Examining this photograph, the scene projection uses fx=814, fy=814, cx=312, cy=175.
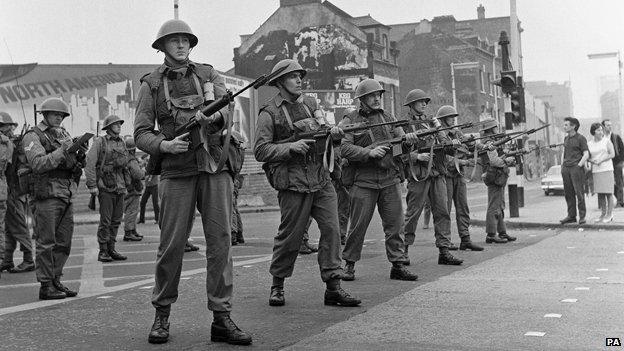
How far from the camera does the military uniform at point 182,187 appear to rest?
5816 mm

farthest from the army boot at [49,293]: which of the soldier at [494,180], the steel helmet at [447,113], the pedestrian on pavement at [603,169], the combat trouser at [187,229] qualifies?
the pedestrian on pavement at [603,169]

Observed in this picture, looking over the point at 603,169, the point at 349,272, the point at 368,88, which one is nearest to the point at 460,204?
the point at 349,272

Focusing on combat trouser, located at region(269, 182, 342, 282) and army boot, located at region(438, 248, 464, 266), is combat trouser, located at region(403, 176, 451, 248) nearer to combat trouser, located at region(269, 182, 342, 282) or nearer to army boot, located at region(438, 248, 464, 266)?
army boot, located at region(438, 248, 464, 266)

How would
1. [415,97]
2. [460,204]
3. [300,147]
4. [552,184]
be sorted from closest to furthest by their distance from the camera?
[300,147] → [415,97] → [460,204] → [552,184]

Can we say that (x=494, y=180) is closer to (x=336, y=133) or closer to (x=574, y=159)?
(x=574, y=159)

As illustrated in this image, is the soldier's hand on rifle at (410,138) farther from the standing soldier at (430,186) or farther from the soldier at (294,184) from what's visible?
the soldier at (294,184)

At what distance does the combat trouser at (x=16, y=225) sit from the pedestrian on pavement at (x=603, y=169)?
10.3 m

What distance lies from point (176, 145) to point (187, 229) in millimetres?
669

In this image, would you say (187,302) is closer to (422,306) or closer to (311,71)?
(422,306)

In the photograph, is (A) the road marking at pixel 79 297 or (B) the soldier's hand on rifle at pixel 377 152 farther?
(B) the soldier's hand on rifle at pixel 377 152

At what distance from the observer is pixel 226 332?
5.65 m

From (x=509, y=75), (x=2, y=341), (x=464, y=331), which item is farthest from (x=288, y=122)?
(x=509, y=75)

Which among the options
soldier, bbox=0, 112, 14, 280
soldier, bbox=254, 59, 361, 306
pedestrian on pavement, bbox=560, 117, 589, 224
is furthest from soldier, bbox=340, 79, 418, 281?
pedestrian on pavement, bbox=560, 117, 589, 224

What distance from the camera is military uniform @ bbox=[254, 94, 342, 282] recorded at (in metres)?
7.12
